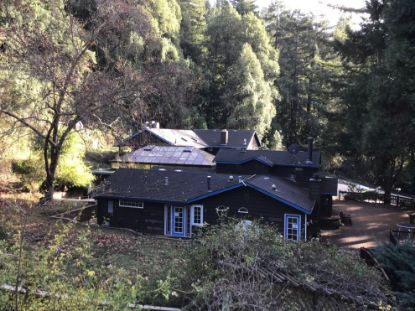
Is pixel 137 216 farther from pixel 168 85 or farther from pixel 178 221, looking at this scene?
pixel 168 85

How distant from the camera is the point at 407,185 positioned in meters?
32.4

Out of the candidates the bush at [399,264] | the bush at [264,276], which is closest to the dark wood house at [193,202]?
the bush at [399,264]

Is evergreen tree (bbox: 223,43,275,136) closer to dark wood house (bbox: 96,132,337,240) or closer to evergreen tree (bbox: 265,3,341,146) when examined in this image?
evergreen tree (bbox: 265,3,341,146)

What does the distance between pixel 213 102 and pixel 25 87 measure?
2831 centimetres

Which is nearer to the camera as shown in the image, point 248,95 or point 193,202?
point 193,202

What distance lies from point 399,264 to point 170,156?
74.0 ft

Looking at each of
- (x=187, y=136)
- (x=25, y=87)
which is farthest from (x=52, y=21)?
(x=187, y=136)

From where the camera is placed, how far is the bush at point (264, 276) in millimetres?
5086

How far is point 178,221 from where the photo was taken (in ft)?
65.8

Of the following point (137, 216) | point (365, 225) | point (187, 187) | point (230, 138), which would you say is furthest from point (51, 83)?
point (230, 138)

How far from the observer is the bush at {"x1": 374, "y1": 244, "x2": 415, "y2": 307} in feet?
25.8

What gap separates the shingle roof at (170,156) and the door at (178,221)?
30.8ft

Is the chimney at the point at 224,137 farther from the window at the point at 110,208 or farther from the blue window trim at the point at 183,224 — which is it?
the window at the point at 110,208

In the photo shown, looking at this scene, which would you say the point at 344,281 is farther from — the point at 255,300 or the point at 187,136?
the point at 187,136
